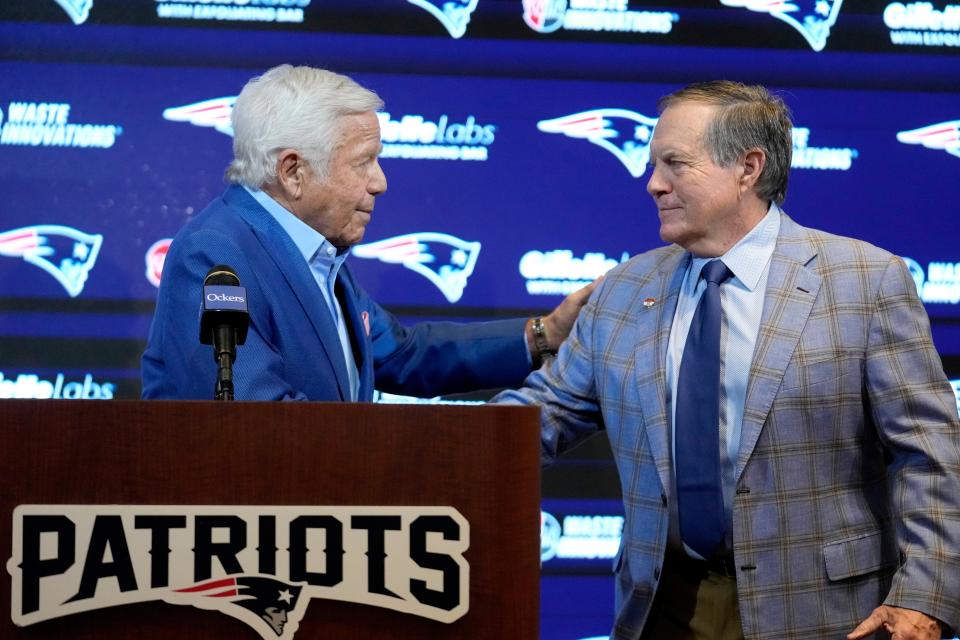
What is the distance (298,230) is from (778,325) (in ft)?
3.60

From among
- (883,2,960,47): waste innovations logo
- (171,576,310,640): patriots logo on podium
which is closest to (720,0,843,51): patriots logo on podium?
(883,2,960,47): waste innovations logo

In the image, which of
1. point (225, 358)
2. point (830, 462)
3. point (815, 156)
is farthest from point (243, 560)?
point (815, 156)

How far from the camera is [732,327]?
244 centimetres

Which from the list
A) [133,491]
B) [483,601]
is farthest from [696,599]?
[133,491]

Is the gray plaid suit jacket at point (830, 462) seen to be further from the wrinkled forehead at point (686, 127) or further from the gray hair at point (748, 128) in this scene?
the wrinkled forehead at point (686, 127)

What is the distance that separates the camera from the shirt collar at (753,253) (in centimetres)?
249

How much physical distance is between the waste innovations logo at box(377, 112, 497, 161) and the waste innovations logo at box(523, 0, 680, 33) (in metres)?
0.38

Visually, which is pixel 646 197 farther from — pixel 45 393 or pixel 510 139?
pixel 45 393

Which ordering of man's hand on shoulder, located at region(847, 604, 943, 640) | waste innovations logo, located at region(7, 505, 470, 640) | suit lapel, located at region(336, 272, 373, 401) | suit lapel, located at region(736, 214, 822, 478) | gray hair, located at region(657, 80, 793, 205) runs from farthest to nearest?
suit lapel, located at region(336, 272, 373, 401), gray hair, located at region(657, 80, 793, 205), suit lapel, located at region(736, 214, 822, 478), man's hand on shoulder, located at region(847, 604, 943, 640), waste innovations logo, located at region(7, 505, 470, 640)

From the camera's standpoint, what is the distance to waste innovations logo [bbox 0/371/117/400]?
3652 millimetres

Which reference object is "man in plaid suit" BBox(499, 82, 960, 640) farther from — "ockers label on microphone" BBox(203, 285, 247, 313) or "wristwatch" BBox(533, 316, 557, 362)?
"ockers label on microphone" BBox(203, 285, 247, 313)

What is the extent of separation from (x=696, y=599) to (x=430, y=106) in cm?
197

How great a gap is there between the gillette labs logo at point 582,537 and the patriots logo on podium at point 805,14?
168 centimetres

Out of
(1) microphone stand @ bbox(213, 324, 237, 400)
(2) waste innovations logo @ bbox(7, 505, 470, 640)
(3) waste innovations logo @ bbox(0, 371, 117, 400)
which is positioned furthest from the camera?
(3) waste innovations logo @ bbox(0, 371, 117, 400)
